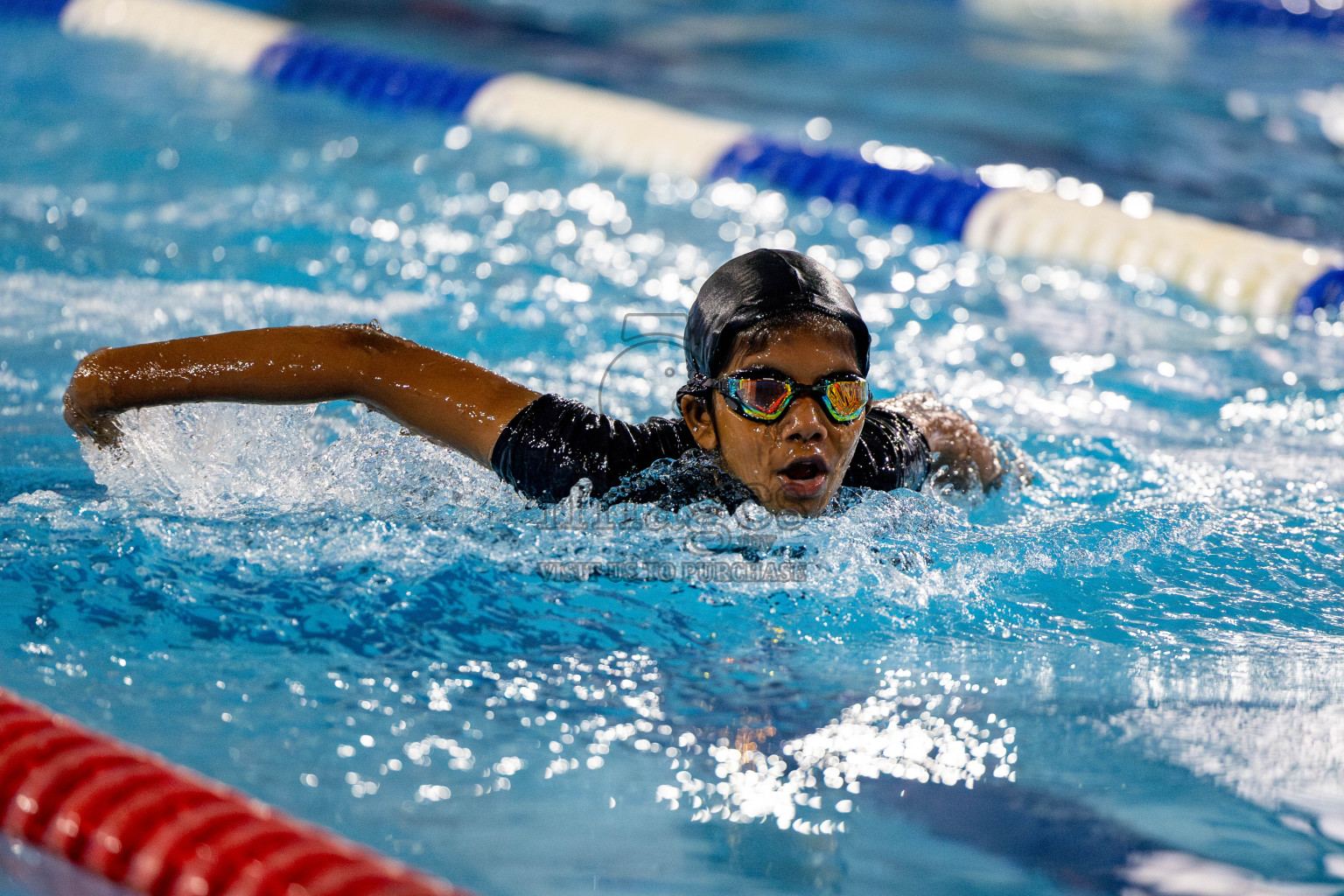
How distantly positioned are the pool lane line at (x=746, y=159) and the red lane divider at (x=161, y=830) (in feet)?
13.7

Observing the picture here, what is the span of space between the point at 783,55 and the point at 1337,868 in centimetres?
735

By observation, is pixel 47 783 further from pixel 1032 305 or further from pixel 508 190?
pixel 508 190

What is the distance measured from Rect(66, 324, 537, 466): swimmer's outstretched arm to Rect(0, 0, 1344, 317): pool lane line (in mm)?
3358

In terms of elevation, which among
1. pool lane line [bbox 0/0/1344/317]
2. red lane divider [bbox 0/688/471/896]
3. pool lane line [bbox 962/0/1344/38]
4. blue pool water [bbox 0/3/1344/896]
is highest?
pool lane line [bbox 962/0/1344/38]

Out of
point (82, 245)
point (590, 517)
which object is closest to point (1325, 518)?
point (590, 517)

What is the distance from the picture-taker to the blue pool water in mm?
2125

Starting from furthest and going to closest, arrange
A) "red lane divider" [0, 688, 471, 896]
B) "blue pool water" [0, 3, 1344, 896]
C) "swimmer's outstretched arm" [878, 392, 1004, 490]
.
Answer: "swimmer's outstretched arm" [878, 392, 1004, 490], "blue pool water" [0, 3, 1344, 896], "red lane divider" [0, 688, 471, 896]

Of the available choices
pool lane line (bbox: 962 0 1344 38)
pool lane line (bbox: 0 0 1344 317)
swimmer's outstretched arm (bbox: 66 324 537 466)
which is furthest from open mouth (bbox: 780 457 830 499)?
pool lane line (bbox: 962 0 1344 38)

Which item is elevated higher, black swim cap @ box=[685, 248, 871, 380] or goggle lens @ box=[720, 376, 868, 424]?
black swim cap @ box=[685, 248, 871, 380]

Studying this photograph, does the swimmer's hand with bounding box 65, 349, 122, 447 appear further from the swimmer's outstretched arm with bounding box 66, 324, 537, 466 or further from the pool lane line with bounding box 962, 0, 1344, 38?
the pool lane line with bounding box 962, 0, 1344, 38

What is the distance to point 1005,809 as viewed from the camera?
2.18 meters

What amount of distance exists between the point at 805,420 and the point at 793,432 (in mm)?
33

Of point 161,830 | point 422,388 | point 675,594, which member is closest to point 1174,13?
point 675,594

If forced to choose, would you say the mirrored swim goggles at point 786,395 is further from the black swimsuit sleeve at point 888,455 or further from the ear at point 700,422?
the black swimsuit sleeve at point 888,455
